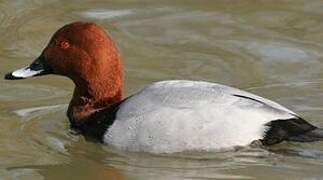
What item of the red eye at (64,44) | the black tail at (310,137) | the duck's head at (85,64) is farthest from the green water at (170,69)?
the red eye at (64,44)

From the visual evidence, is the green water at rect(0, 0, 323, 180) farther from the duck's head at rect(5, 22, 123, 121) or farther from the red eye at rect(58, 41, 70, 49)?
the red eye at rect(58, 41, 70, 49)

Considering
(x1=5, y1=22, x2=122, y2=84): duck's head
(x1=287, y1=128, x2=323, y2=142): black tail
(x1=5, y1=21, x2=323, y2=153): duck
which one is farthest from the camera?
(x1=5, y1=22, x2=122, y2=84): duck's head

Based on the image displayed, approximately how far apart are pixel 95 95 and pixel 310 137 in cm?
129

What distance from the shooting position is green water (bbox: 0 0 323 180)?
6.01m

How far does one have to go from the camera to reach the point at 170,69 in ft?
25.6

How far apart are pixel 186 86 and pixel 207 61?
65.7 inches

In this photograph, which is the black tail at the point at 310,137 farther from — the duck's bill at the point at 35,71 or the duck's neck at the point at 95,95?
the duck's bill at the point at 35,71

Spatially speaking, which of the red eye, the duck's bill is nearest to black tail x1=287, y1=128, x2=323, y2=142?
the red eye

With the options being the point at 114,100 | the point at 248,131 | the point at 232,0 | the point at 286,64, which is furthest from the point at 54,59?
the point at 232,0

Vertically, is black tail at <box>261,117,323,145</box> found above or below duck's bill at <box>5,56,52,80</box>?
below

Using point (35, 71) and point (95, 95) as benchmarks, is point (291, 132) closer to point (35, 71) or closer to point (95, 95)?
point (95, 95)

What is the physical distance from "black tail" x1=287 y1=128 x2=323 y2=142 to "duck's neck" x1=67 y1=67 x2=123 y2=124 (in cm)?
109

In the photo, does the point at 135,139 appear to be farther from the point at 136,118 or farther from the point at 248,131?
the point at 248,131

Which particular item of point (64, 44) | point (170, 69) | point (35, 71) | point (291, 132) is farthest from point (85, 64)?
point (170, 69)
